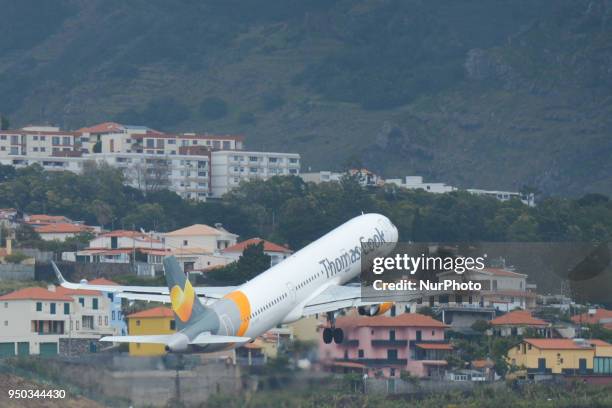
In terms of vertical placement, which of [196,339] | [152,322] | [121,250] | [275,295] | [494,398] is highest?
[121,250]

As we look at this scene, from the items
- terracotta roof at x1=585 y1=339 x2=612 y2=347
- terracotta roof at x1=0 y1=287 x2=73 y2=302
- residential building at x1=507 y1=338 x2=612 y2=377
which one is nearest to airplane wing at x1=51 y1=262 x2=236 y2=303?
residential building at x1=507 y1=338 x2=612 y2=377

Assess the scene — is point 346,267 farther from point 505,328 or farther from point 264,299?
point 505,328

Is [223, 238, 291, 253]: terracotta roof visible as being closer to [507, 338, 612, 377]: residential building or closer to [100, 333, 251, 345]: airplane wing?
[507, 338, 612, 377]: residential building

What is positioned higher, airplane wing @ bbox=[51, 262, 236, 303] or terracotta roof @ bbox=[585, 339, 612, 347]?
airplane wing @ bbox=[51, 262, 236, 303]

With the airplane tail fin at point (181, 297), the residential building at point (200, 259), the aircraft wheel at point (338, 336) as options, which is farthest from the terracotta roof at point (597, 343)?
the residential building at point (200, 259)

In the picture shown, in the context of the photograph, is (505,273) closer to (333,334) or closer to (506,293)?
(506,293)

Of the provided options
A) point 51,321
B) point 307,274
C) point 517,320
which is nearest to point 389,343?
point 517,320
